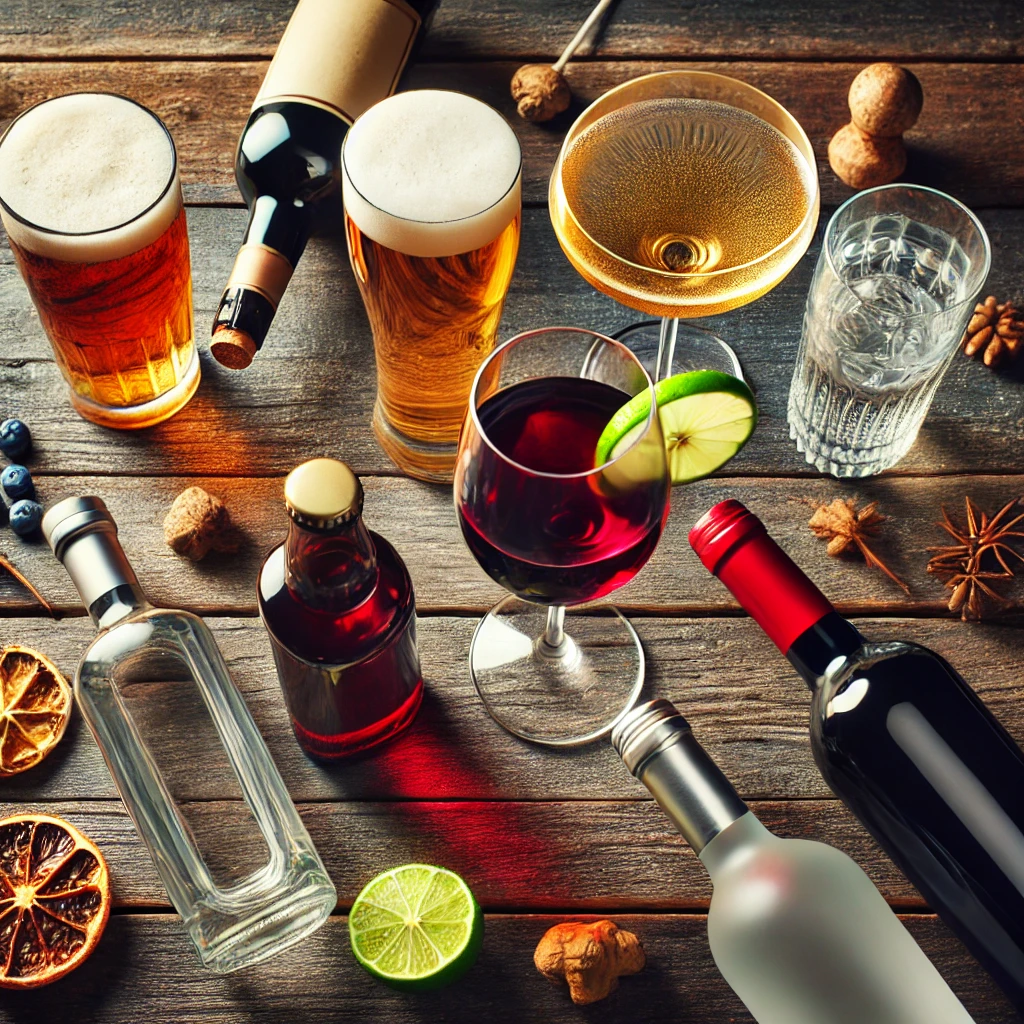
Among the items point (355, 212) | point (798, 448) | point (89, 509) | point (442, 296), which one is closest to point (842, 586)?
point (798, 448)

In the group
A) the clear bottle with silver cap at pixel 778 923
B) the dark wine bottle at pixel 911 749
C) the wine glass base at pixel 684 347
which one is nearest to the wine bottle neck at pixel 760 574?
the dark wine bottle at pixel 911 749

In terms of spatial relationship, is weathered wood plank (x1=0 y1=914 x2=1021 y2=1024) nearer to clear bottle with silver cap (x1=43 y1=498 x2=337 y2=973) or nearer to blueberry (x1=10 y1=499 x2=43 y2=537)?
clear bottle with silver cap (x1=43 y1=498 x2=337 y2=973)

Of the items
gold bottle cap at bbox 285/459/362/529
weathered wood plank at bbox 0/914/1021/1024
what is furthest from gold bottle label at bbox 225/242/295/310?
weathered wood plank at bbox 0/914/1021/1024

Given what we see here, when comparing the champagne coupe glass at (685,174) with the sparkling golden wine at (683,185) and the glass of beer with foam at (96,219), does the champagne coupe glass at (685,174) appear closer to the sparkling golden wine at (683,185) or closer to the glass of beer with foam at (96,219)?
the sparkling golden wine at (683,185)

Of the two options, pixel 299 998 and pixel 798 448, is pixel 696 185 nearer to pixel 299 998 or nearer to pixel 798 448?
pixel 798 448

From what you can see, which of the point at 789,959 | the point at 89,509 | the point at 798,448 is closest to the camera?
the point at 789,959

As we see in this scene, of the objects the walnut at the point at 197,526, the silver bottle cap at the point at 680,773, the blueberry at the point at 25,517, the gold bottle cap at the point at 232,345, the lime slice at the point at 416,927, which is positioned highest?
the silver bottle cap at the point at 680,773
